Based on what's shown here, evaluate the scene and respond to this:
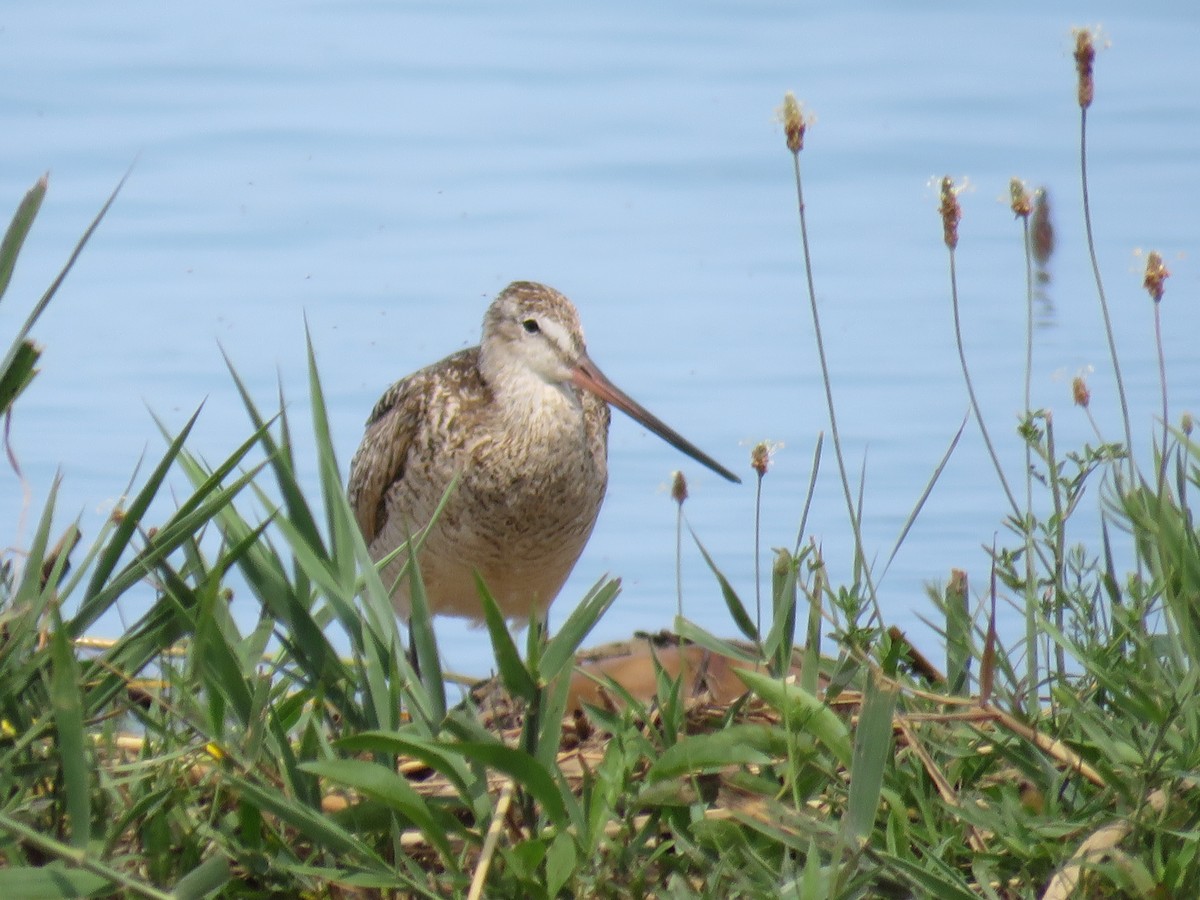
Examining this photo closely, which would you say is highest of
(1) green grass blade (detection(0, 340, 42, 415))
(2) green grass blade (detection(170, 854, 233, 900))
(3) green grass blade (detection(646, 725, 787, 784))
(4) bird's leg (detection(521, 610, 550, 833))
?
(1) green grass blade (detection(0, 340, 42, 415))

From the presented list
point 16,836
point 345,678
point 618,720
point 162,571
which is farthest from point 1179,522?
point 16,836

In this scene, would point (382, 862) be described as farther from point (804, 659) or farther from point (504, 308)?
point (504, 308)

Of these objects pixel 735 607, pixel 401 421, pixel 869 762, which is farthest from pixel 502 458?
pixel 869 762

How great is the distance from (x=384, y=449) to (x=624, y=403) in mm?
666

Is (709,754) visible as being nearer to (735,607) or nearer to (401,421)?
(735,607)

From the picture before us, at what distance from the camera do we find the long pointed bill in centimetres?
450

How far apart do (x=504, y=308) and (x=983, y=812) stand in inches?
119

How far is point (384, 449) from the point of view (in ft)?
16.0

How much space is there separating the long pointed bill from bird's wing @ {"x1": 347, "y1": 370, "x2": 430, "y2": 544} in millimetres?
428

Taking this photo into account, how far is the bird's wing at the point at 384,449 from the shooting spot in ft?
15.9

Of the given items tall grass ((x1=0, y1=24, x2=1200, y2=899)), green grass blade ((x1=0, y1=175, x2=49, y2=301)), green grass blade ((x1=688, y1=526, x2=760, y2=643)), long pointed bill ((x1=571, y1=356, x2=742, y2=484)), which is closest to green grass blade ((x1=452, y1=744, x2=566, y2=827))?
tall grass ((x1=0, y1=24, x2=1200, y2=899))

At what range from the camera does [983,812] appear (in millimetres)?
2105

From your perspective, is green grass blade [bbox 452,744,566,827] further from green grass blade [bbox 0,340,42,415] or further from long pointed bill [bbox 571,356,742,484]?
long pointed bill [bbox 571,356,742,484]

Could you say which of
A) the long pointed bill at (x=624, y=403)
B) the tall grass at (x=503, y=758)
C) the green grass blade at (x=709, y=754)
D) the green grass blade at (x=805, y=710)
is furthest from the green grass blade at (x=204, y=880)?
the long pointed bill at (x=624, y=403)
